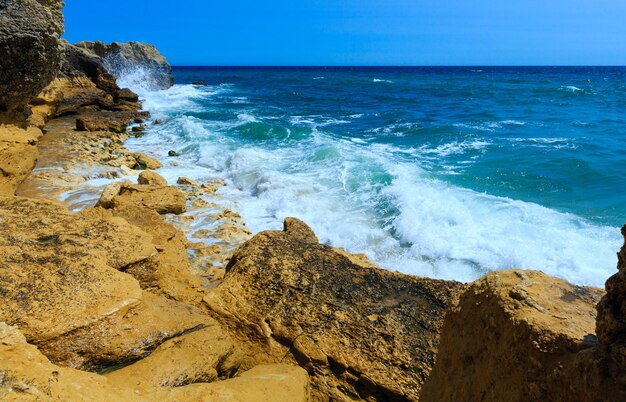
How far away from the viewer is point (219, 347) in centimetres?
306

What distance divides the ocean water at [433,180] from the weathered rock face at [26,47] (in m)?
3.92

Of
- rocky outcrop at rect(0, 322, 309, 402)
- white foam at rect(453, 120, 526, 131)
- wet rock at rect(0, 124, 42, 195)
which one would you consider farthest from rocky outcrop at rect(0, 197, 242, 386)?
white foam at rect(453, 120, 526, 131)

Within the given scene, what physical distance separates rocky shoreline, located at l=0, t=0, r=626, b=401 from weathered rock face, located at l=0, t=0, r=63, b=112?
161 inches

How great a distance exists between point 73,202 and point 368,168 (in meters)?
6.59

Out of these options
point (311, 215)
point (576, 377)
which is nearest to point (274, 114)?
point (311, 215)

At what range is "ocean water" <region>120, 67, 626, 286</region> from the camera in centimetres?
726

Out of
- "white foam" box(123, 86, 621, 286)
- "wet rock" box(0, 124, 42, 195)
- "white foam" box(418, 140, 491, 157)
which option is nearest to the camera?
"wet rock" box(0, 124, 42, 195)

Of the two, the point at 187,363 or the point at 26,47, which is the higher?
the point at 26,47

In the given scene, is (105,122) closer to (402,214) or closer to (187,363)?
(402,214)

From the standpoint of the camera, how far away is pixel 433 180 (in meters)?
11.0

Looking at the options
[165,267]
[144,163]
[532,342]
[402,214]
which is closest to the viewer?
[532,342]

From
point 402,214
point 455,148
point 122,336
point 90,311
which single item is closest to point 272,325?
point 122,336

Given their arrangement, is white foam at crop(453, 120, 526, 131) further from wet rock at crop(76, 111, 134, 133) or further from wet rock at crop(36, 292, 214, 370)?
wet rock at crop(36, 292, 214, 370)

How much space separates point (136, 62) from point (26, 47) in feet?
94.7
